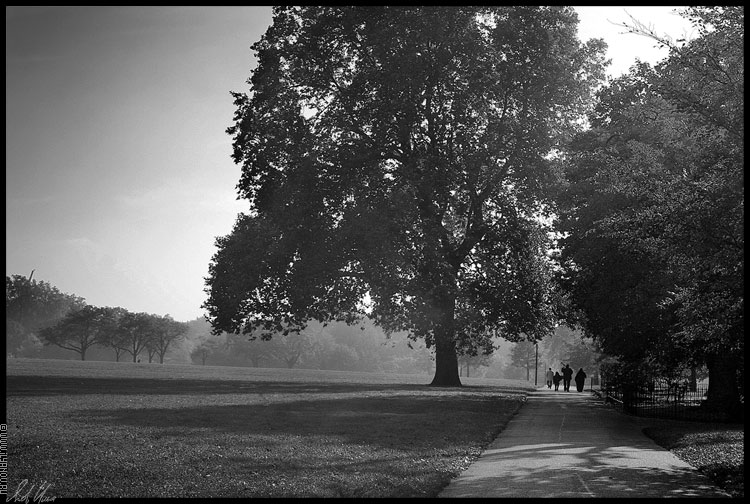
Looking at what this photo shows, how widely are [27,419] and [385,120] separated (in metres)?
22.9

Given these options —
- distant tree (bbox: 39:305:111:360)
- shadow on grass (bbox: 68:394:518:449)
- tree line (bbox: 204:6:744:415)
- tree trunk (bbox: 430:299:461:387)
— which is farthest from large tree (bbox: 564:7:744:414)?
distant tree (bbox: 39:305:111:360)

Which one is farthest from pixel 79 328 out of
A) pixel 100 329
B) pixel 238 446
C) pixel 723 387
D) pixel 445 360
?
pixel 238 446

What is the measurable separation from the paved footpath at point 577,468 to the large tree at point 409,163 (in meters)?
16.6

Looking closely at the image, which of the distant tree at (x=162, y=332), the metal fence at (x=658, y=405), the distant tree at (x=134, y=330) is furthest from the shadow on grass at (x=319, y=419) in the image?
the distant tree at (x=162, y=332)

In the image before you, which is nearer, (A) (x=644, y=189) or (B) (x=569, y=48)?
(A) (x=644, y=189)

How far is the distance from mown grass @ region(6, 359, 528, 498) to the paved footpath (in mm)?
Result: 538

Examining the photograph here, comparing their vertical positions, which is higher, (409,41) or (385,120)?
(409,41)

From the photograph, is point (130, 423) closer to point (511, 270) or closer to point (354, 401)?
point (354, 401)

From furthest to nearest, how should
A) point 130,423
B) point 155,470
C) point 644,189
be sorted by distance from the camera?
point 130,423 < point 644,189 < point 155,470

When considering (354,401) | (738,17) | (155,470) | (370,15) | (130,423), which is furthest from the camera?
(370,15)

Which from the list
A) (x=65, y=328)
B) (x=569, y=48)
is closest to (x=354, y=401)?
(x=569, y=48)

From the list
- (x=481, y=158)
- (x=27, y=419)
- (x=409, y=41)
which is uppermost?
(x=409, y=41)

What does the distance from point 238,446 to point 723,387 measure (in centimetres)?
2050

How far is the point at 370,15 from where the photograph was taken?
35.9 meters
